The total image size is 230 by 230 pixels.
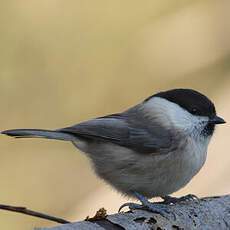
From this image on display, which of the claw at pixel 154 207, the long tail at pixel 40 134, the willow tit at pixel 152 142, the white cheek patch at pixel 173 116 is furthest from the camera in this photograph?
the white cheek patch at pixel 173 116

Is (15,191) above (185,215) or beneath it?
beneath

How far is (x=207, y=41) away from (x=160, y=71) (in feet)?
1.26

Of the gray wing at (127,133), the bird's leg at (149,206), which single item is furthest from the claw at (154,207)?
the gray wing at (127,133)

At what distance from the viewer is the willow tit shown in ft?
6.93

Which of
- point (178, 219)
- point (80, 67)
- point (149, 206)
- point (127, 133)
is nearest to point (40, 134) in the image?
point (127, 133)

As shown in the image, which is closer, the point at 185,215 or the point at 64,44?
the point at 185,215

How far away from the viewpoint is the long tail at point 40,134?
6.22 ft

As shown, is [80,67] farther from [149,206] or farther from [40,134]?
[149,206]

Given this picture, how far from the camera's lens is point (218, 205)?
1.73 meters

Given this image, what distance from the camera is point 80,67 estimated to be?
13.9 feet

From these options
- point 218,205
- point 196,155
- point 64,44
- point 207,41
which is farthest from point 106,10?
point 218,205

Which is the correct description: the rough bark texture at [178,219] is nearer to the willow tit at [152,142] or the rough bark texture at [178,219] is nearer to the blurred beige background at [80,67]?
the willow tit at [152,142]

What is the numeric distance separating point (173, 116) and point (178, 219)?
2.12 feet

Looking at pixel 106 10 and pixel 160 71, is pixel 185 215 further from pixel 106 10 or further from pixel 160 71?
pixel 106 10
